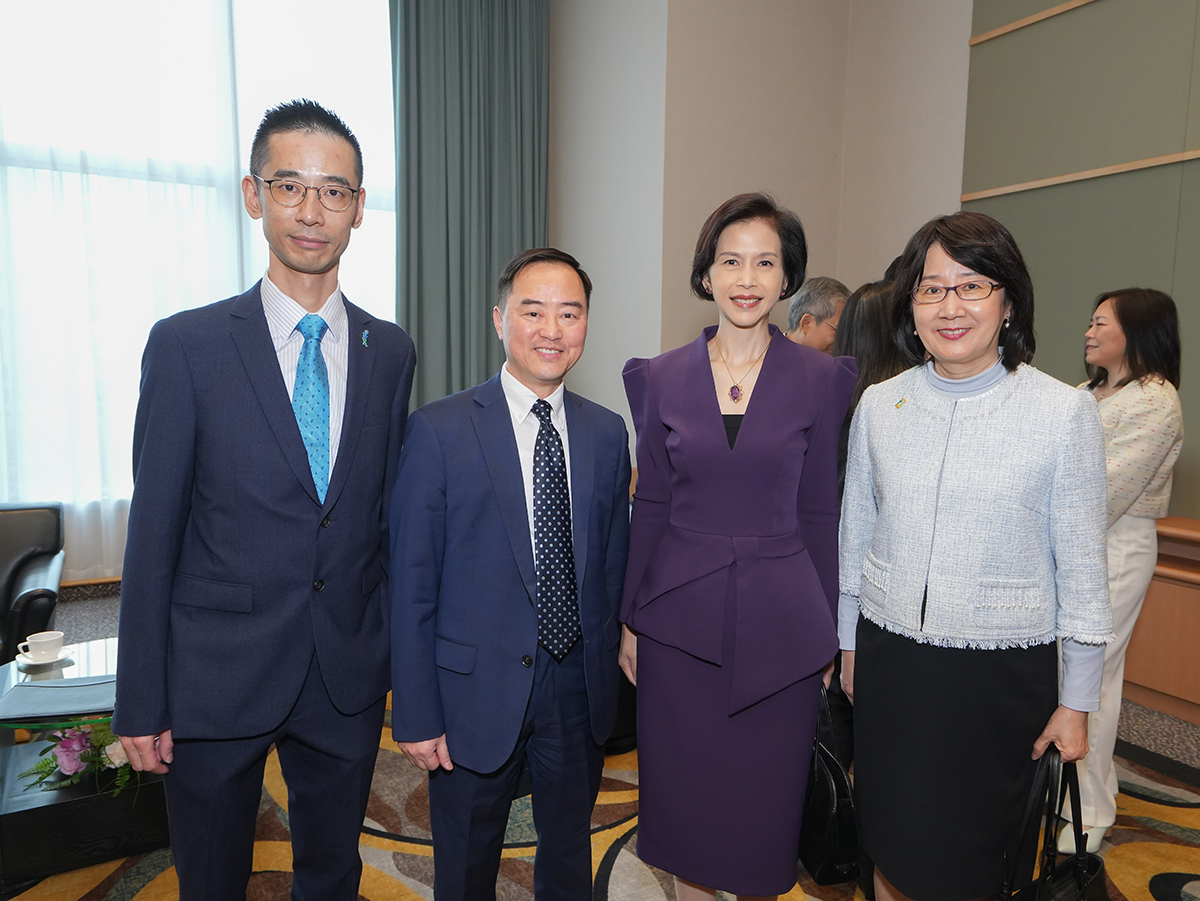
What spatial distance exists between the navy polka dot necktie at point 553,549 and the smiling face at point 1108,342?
2104 mm

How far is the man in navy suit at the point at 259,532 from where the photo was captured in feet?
4.30

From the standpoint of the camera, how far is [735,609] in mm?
1566

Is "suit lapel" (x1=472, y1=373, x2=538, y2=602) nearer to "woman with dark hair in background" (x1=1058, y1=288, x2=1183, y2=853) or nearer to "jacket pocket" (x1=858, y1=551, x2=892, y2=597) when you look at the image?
"jacket pocket" (x1=858, y1=551, x2=892, y2=597)

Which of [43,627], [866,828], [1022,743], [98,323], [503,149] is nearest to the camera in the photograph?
[1022,743]

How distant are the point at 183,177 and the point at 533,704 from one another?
4.56m

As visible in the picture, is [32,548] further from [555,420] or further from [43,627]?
[555,420]

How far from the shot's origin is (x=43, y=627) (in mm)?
2881

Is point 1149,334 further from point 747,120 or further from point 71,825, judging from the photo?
point 71,825

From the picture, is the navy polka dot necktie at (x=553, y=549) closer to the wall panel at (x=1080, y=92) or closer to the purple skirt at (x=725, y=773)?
the purple skirt at (x=725, y=773)

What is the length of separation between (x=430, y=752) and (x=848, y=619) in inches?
35.1

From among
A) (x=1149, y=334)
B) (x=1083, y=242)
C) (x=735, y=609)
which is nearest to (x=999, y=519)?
(x=735, y=609)

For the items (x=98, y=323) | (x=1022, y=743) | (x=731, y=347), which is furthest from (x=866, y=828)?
(x=98, y=323)

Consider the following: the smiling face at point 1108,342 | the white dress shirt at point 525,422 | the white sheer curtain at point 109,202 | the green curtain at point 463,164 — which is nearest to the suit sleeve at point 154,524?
the white dress shirt at point 525,422

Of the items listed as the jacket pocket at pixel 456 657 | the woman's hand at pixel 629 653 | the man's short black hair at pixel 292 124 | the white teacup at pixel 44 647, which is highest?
the man's short black hair at pixel 292 124
